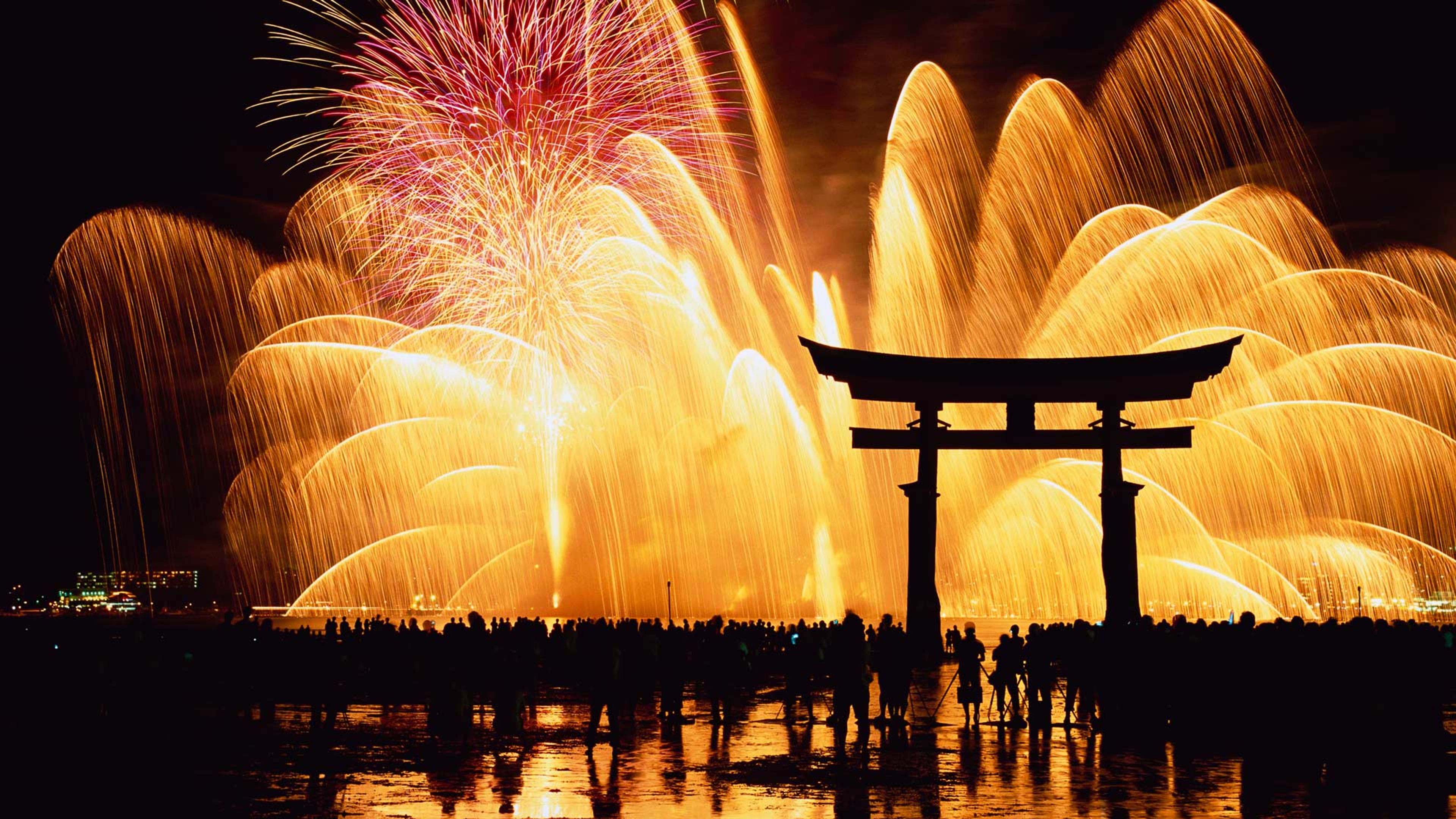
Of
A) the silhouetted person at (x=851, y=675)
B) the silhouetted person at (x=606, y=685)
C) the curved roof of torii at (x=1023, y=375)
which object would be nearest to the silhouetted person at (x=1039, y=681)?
the silhouetted person at (x=851, y=675)

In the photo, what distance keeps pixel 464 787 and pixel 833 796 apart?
412 centimetres

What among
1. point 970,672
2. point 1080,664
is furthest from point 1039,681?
point 1080,664

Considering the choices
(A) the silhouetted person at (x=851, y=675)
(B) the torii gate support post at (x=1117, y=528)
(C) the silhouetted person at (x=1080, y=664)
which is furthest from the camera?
(B) the torii gate support post at (x=1117, y=528)

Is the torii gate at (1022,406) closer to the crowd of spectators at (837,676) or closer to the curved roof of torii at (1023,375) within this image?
the curved roof of torii at (1023,375)

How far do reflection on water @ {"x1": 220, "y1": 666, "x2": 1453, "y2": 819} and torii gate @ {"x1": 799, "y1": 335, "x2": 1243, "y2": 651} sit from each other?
13661 millimetres

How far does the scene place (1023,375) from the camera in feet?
110

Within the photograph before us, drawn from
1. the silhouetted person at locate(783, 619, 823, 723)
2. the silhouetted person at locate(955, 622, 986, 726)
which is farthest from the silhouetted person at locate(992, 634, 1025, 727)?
the silhouetted person at locate(783, 619, 823, 723)

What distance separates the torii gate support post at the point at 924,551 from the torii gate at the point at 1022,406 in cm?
3

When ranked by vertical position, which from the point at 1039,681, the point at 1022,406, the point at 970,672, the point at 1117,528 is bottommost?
the point at 1039,681

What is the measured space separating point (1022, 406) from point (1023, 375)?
3.99ft

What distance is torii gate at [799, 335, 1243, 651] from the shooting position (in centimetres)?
3247

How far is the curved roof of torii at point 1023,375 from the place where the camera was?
32562 mm

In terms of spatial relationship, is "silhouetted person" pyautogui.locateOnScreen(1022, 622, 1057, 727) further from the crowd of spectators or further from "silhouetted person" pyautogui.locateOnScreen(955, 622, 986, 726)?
"silhouetted person" pyautogui.locateOnScreen(955, 622, 986, 726)

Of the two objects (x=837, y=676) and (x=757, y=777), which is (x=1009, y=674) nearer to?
(x=837, y=676)
